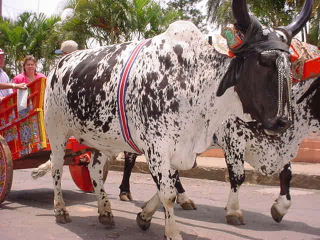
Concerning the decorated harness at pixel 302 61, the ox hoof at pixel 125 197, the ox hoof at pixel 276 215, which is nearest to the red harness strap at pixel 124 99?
the decorated harness at pixel 302 61

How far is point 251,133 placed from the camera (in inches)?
190

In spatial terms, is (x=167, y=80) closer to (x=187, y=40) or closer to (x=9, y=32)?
(x=187, y=40)

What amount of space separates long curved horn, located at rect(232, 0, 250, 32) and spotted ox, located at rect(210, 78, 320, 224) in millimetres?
1504

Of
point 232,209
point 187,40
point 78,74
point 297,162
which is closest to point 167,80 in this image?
point 187,40

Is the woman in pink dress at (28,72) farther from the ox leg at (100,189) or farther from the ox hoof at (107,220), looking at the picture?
the ox hoof at (107,220)

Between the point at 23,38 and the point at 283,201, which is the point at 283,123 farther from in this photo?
the point at 23,38

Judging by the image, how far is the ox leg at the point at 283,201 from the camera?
482 centimetres

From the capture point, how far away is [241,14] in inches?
128

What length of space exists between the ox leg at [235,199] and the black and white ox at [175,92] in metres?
0.95

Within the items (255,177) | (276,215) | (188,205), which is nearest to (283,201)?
(276,215)

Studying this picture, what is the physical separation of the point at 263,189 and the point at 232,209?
252cm

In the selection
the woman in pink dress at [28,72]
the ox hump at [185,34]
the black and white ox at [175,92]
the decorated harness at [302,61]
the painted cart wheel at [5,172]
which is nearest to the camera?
the black and white ox at [175,92]

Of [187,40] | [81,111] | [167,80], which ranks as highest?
[187,40]

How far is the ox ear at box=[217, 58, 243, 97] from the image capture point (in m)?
3.50
